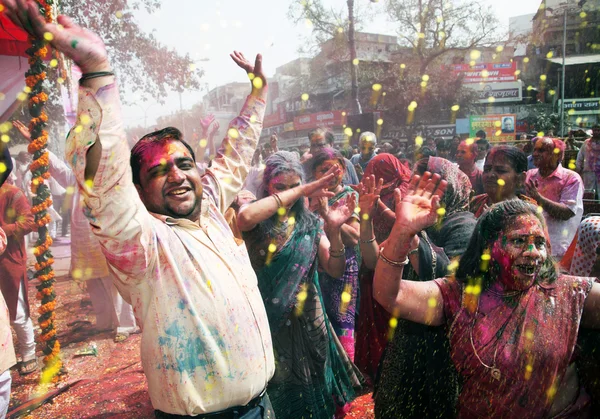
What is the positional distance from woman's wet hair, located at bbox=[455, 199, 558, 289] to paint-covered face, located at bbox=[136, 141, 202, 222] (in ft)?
4.13

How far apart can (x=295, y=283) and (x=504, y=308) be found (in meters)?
1.28

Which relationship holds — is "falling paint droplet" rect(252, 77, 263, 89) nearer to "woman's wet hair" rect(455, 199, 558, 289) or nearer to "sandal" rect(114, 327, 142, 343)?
"woman's wet hair" rect(455, 199, 558, 289)

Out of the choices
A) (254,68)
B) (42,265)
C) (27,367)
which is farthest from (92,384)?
(254,68)

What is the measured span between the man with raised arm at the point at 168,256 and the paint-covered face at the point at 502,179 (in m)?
2.34

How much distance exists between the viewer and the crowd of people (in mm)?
1418

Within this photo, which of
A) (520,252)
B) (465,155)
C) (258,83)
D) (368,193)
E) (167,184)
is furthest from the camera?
(465,155)

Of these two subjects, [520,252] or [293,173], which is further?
[293,173]

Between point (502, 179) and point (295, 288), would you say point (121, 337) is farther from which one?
point (502, 179)

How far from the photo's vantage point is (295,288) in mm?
2844

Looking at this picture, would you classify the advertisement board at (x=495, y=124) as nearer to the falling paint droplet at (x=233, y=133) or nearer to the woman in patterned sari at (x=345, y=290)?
the woman in patterned sari at (x=345, y=290)

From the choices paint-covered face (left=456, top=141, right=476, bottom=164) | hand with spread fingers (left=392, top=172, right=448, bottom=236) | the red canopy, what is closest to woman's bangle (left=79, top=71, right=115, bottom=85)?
hand with spread fingers (left=392, top=172, right=448, bottom=236)

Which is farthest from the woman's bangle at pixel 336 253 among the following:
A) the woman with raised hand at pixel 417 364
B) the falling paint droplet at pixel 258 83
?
the falling paint droplet at pixel 258 83

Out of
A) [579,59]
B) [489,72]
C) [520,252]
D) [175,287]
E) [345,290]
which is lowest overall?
[345,290]

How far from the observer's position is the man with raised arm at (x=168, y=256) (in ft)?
4.38
